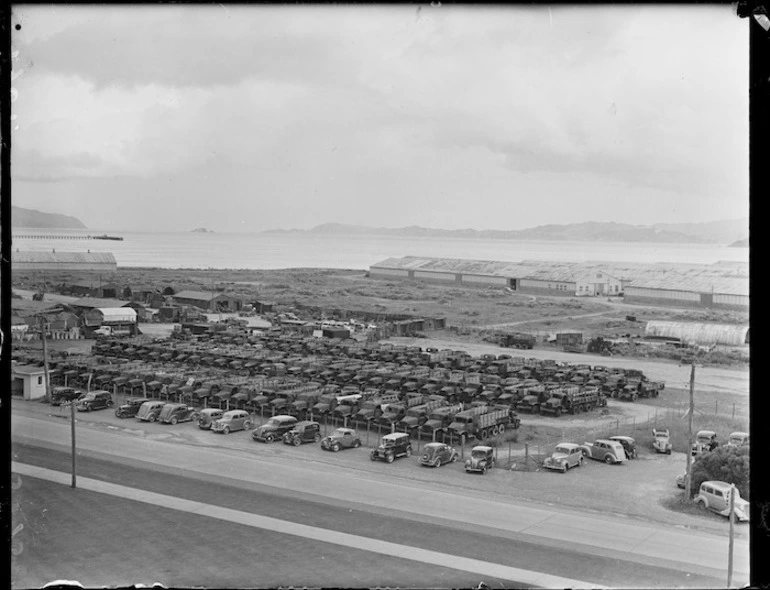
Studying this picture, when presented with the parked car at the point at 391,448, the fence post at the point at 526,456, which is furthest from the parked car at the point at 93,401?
the fence post at the point at 526,456

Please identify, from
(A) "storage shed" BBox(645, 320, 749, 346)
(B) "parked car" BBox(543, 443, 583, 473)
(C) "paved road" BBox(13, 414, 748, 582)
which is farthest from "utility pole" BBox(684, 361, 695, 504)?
(B) "parked car" BBox(543, 443, 583, 473)

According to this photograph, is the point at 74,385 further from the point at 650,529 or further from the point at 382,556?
the point at 650,529

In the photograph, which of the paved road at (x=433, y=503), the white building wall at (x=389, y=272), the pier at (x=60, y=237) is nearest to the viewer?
the pier at (x=60, y=237)

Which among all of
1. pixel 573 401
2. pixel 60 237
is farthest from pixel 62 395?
pixel 573 401

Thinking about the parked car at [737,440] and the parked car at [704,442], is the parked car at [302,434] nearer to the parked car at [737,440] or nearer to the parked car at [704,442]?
the parked car at [704,442]

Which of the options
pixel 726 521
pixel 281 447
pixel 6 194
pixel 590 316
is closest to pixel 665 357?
pixel 590 316
